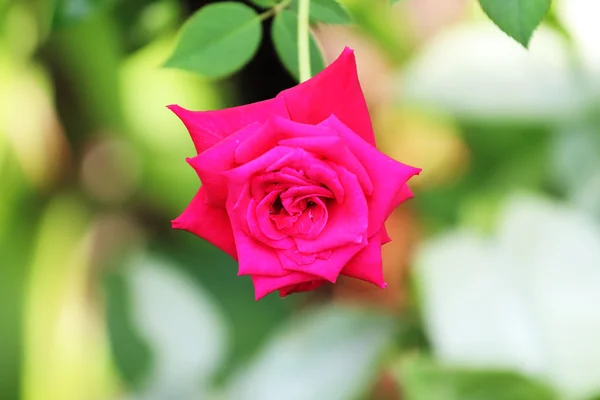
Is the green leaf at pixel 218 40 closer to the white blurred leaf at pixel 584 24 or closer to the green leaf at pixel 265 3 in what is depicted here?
the green leaf at pixel 265 3

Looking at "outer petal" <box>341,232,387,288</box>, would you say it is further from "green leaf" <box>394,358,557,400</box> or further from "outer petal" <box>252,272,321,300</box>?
"green leaf" <box>394,358,557,400</box>

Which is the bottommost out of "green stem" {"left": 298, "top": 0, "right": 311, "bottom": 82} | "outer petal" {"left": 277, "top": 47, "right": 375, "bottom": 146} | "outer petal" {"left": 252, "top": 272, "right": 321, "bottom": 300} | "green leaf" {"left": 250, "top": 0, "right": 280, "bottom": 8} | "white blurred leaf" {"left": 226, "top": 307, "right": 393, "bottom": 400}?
"white blurred leaf" {"left": 226, "top": 307, "right": 393, "bottom": 400}

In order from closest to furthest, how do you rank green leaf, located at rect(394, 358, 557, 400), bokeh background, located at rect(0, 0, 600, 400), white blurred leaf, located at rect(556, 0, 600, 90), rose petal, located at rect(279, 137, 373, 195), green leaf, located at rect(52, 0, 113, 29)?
rose petal, located at rect(279, 137, 373, 195) < green leaf, located at rect(52, 0, 113, 29) < green leaf, located at rect(394, 358, 557, 400) < bokeh background, located at rect(0, 0, 600, 400) < white blurred leaf, located at rect(556, 0, 600, 90)

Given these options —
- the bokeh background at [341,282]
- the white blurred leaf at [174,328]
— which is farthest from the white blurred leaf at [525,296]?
the white blurred leaf at [174,328]

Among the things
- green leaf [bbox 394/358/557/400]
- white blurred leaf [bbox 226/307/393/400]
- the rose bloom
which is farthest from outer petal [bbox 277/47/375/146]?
white blurred leaf [bbox 226/307/393/400]

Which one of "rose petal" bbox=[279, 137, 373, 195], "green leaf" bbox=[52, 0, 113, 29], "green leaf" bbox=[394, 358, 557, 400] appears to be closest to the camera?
"rose petal" bbox=[279, 137, 373, 195]

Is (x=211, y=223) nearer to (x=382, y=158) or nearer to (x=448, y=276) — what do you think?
(x=382, y=158)

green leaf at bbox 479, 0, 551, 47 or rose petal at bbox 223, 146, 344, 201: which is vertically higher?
green leaf at bbox 479, 0, 551, 47

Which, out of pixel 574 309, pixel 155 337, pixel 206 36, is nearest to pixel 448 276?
pixel 574 309
